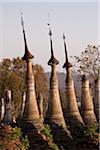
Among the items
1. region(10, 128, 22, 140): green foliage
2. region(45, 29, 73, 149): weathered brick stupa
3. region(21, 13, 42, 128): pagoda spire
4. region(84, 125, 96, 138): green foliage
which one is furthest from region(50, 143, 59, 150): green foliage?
region(84, 125, 96, 138): green foliage

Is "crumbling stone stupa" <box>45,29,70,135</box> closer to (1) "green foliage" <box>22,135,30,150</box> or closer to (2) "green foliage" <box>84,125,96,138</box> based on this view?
(2) "green foliage" <box>84,125,96,138</box>

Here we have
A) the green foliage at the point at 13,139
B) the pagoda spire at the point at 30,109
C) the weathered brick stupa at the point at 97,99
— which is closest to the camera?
the green foliage at the point at 13,139

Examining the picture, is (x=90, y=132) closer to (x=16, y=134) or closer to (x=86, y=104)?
(x=86, y=104)

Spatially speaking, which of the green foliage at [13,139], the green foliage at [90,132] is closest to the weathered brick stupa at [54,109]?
the green foliage at [90,132]

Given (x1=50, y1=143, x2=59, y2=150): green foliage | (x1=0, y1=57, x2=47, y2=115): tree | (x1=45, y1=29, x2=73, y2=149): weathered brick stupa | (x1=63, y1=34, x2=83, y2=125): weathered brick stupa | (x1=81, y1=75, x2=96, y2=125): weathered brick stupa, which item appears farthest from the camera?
(x1=0, y1=57, x2=47, y2=115): tree

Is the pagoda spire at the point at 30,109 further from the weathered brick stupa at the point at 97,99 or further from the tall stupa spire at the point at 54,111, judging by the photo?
the weathered brick stupa at the point at 97,99

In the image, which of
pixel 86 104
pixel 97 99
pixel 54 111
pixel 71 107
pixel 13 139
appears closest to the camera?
pixel 13 139

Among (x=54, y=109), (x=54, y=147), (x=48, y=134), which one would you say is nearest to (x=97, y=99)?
(x=54, y=109)

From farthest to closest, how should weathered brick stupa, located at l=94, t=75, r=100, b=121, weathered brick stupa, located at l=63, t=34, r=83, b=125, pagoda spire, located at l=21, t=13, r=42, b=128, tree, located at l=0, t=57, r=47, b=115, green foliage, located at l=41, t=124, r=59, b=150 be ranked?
tree, located at l=0, t=57, r=47, b=115, weathered brick stupa, located at l=94, t=75, r=100, b=121, weathered brick stupa, located at l=63, t=34, r=83, b=125, pagoda spire, located at l=21, t=13, r=42, b=128, green foliage, located at l=41, t=124, r=59, b=150

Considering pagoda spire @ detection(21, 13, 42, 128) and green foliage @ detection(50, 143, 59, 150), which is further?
pagoda spire @ detection(21, 13, 42, 128)

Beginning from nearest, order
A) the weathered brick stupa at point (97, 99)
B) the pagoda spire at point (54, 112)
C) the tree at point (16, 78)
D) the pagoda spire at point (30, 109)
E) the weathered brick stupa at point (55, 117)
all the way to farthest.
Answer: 1. the pagoda spire at point (30, 109)
2. the weathered brick stupa at point (55, 117)
3. the pagoda spire at point (54, 112)
4. the weathered brick stupa at point (97, 99)
5. the tree at point (16, 78)

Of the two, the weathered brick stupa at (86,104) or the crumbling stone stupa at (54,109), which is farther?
the weathered brick stupa at (86,104)

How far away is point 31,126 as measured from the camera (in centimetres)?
1470

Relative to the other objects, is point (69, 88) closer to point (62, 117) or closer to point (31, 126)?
point (62, 117)
